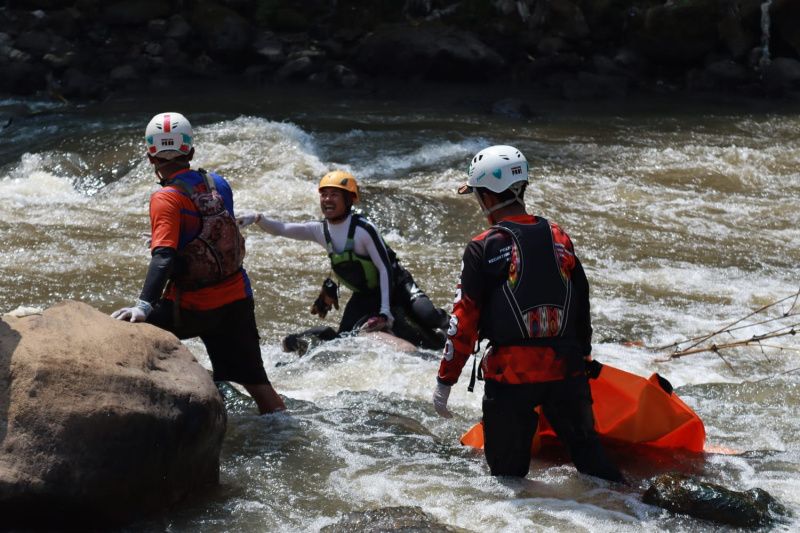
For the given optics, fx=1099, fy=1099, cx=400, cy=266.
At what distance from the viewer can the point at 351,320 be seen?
7.28m

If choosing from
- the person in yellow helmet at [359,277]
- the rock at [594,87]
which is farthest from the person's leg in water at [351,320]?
the rock at [594,87]

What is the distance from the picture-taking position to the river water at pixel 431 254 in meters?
4.69

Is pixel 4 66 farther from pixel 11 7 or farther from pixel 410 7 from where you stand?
pixel 410 7

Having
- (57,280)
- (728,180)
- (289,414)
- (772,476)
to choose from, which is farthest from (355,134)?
(772,476)

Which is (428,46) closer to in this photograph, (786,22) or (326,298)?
(786,22)

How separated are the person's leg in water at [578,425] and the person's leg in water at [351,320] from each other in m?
2.83

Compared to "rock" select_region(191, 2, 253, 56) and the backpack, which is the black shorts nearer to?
the backpack

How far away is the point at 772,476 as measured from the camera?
498 centimetres

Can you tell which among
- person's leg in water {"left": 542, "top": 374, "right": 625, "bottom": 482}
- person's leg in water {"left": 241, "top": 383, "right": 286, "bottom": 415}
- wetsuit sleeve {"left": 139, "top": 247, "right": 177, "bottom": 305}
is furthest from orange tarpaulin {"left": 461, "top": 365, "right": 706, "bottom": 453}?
wetsuit sleeve {"left": 139, "top": 247, "right": 177, "bottom": 305}

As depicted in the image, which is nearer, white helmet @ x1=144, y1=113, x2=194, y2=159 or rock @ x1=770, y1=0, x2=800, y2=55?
white helmet @ x1=144, y1=113, x2=194, y2=159

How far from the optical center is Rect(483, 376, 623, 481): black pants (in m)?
4.36

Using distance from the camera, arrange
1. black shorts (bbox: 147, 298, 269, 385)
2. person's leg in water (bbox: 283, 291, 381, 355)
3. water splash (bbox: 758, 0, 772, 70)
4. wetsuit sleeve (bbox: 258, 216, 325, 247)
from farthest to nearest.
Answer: water splash (bbox: 758, 0, 772, 70) < person's leg in water (bbox: 283, 291, 381, 355) < wetsuit sleeve (bbox: 258, 216, 325, 247) < black shorts (bbox: 147, 298, 269, 385)

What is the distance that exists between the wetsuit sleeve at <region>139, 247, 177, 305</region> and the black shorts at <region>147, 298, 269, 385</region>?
1.28 ft

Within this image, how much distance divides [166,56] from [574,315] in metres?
17.6
